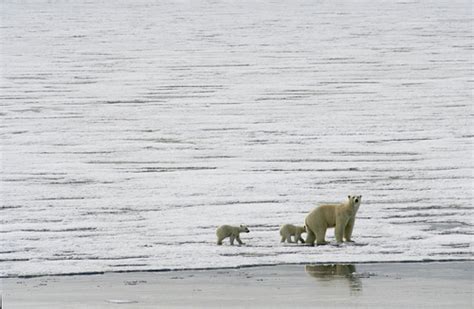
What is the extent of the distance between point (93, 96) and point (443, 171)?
789 cm

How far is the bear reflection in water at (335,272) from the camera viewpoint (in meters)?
7.03

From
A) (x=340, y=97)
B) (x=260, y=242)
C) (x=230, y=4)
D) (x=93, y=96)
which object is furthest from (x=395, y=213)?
(x=230, y=4)

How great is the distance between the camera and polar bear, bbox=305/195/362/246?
27.7ft

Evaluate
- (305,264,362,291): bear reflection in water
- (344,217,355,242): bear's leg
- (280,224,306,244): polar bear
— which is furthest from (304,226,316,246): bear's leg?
(305,264,362,291): bear reflection in water

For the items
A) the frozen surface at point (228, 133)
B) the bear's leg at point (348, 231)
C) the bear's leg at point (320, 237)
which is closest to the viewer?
the bear's leg at point (320, 237)

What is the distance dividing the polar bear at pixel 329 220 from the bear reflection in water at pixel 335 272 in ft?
2.81

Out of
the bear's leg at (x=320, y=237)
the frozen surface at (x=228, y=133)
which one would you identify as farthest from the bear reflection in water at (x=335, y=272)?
the bear's leg at (x=320, y=237)

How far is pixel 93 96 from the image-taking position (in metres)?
18.8

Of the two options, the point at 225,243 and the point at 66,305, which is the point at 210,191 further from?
the point at 66,305

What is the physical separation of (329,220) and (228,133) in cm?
663

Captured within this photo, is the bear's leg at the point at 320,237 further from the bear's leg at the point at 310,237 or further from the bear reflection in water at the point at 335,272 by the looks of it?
the bear reflection in water at the point at 335,272

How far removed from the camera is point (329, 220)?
27.9 ft

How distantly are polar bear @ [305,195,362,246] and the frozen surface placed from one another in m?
0.17

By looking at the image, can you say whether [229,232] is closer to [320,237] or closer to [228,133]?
[320,237]
